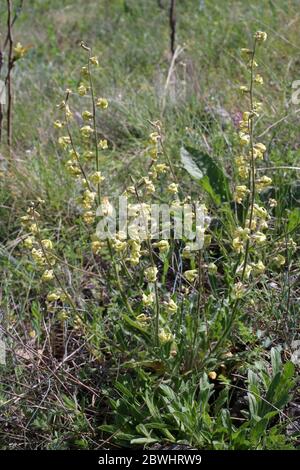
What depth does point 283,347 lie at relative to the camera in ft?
7.45

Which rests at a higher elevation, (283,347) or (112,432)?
(283,347)

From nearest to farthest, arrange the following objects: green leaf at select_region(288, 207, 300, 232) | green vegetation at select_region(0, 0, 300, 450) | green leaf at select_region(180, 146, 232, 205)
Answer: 1. green vegetation at select_region(0, 0, 300, 450)
2. green leaf at select_region(288, 207, 300, 232)
3. green leaf at select_region(180, 146, 232, 205)

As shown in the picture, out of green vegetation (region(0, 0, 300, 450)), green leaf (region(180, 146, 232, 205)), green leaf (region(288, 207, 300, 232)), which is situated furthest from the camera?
green leaf (region(180, 146, 232, 205))

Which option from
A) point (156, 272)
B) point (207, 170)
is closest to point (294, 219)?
point (207, 170)

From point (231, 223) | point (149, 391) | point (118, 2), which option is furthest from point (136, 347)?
point (118, 2)

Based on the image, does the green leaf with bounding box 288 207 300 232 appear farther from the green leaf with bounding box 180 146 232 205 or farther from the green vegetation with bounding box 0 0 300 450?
the green leaf with bounding box 180 146 232 205

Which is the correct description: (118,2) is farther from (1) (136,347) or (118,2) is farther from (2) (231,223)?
(1) (136,347)

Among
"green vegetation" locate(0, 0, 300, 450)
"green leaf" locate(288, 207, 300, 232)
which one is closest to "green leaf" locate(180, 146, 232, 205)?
"green vegetation" locate(0, 0, 300, 450)

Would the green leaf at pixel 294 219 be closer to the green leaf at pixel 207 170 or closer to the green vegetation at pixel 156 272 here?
the green vegetation at pixel 156 272

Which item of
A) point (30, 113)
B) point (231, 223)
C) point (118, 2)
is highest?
point (118, 2)

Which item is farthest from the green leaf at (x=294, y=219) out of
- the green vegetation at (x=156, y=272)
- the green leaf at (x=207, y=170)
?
the green leaf at (x=207, y=170)

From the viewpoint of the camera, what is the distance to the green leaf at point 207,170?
267cm

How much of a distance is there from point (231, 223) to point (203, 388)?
821 millimetres

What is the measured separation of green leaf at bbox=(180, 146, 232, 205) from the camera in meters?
2.67
